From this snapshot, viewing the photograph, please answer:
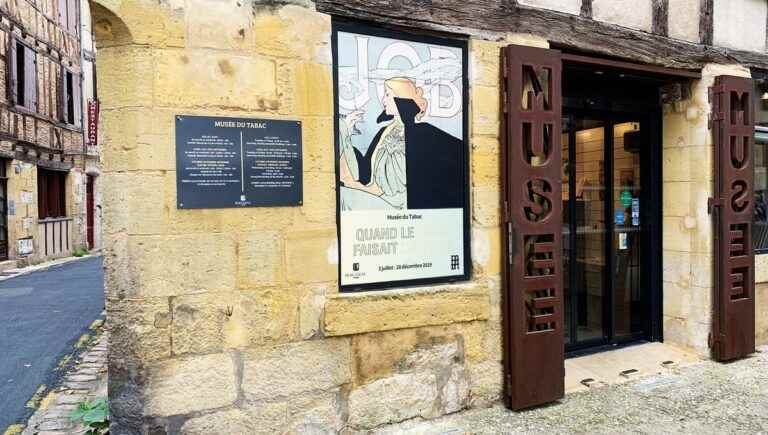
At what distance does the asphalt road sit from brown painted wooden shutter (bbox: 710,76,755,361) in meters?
5.73

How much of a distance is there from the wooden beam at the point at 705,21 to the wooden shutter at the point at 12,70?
14658 mm

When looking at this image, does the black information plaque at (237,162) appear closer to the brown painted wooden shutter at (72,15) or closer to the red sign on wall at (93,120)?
the red sign on wall at (93,120)

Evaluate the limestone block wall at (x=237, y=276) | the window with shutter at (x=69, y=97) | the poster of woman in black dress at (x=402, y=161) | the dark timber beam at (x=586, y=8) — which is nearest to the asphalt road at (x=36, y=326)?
the limestone block wall at (x=237, y=276)

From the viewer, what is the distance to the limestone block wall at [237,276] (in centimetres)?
288

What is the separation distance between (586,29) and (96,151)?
17861 millimetres

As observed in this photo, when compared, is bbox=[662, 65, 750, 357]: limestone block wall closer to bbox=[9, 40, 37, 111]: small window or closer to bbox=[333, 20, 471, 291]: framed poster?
bbox=[333, 20, 471, 291]: framed poster

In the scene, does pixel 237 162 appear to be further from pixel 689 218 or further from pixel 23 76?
pixel 23 76

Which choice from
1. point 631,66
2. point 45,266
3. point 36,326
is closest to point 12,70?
point 45,266

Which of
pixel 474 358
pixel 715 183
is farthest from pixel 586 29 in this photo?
pixel 474 358

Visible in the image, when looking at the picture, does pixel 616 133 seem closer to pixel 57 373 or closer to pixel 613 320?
pixel 613 320

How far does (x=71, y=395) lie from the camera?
4188mm

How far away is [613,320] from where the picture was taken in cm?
519

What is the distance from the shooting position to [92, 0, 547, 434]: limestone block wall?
2879 mm

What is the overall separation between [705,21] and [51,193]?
16722mm
